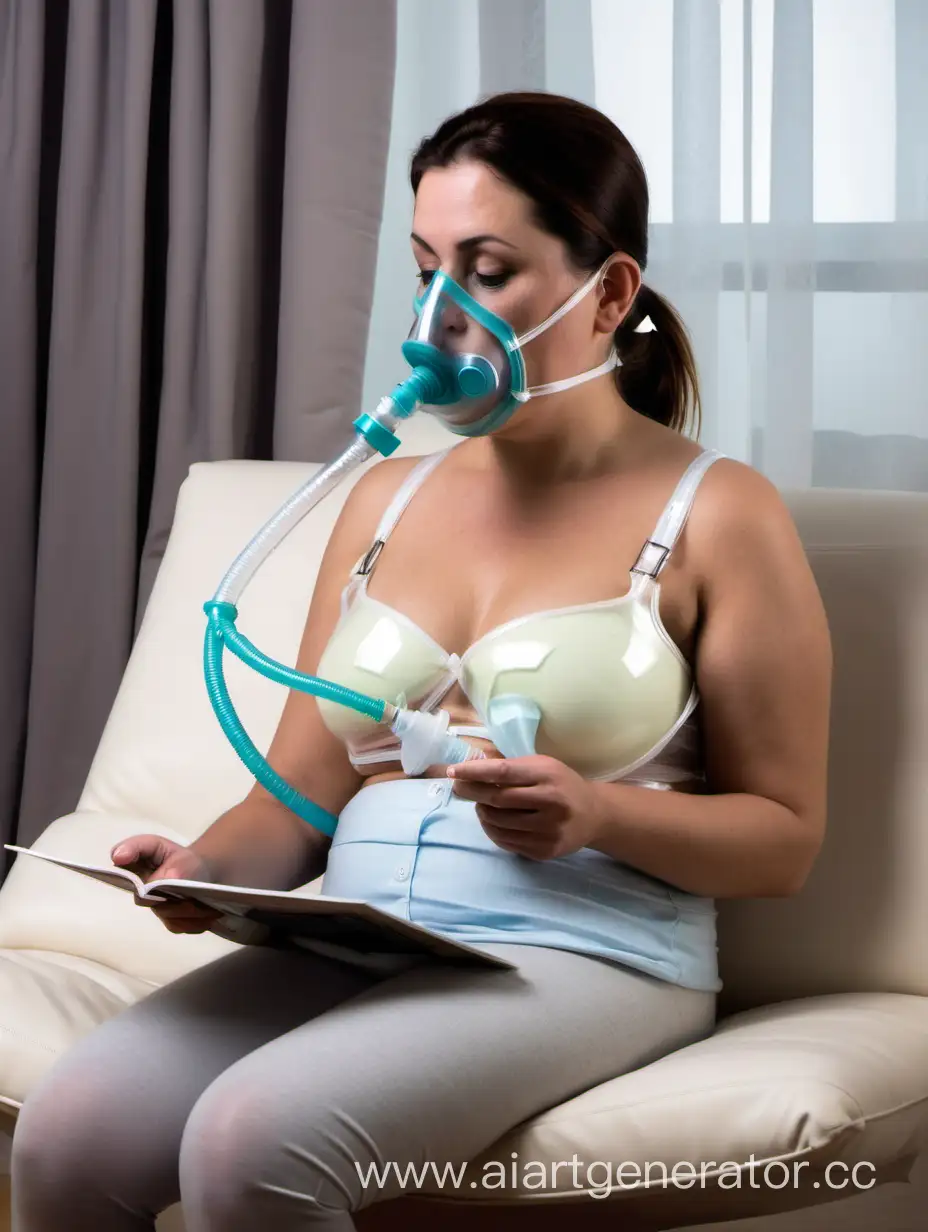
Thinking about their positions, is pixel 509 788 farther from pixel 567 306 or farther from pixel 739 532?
pixel 567 306

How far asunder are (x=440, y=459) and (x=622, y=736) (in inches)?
15.8

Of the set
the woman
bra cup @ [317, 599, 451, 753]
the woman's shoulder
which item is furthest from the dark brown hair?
bra cup @ [317, 599, 451, 753]

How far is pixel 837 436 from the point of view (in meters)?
1.96

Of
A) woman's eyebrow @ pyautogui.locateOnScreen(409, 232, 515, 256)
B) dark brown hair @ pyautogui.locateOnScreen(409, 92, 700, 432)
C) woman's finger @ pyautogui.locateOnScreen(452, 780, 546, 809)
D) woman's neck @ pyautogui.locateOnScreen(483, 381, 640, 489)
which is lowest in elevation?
woman's finger @ pyautogui.locateOnScreen(452, 780, 546, 809)

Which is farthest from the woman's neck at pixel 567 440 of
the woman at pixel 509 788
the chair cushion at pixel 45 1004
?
the chair cushion at pixel 45 1004

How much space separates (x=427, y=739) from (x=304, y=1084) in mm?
291

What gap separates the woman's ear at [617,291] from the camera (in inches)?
50.4

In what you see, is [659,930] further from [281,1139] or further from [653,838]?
[281,1139]

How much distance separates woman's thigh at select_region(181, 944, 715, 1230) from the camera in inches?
35.1

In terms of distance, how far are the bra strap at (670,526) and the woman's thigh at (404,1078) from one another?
0.33 metres

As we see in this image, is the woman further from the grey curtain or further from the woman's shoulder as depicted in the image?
the grey curtain

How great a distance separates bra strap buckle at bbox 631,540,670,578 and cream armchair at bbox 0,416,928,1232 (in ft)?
0.92

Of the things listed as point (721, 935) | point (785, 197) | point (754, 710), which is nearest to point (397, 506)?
point (754, 710)

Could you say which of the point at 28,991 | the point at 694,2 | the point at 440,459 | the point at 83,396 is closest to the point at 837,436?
the point at 694,2
